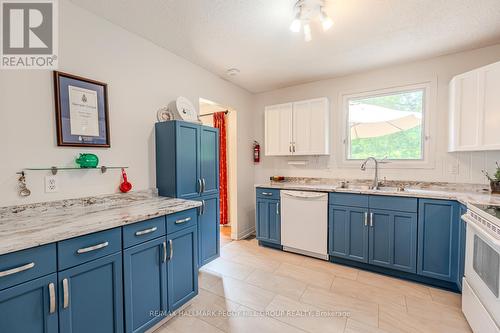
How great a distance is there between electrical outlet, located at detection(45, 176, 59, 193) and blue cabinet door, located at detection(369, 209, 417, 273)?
9.92 ft

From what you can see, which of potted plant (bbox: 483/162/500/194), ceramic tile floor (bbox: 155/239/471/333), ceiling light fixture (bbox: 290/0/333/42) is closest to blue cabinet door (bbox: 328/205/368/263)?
ceramic tile floor (bbox: 155/239/471/333)

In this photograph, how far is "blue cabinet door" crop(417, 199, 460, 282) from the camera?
212 cm

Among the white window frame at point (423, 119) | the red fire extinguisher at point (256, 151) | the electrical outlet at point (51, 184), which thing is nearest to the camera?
the electrical outlet at point (51, 184)

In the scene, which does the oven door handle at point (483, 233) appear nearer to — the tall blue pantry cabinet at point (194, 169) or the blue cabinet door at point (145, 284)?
the blue cabinet door at point (145, 284)

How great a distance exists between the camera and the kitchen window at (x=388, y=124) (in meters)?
2.83

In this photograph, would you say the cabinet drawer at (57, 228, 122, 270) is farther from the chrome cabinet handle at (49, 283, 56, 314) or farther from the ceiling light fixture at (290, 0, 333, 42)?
the ceiling light fixture at (290, 0, 333, 42)

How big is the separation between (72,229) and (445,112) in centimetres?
379

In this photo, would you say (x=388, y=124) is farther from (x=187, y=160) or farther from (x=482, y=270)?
(x=187, y=160)

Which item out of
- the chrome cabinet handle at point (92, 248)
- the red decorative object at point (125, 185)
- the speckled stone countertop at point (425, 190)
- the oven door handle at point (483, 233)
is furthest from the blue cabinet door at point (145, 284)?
the oven door handle at point (483, 233)

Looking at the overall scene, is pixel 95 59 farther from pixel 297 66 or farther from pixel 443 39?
pixel 443 39

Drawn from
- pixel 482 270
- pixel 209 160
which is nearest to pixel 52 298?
pixel 209 160

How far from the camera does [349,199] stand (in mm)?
2662

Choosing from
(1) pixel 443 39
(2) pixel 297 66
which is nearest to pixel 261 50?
(2) pixel 297 66

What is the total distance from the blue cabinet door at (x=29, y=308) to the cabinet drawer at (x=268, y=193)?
251cm
